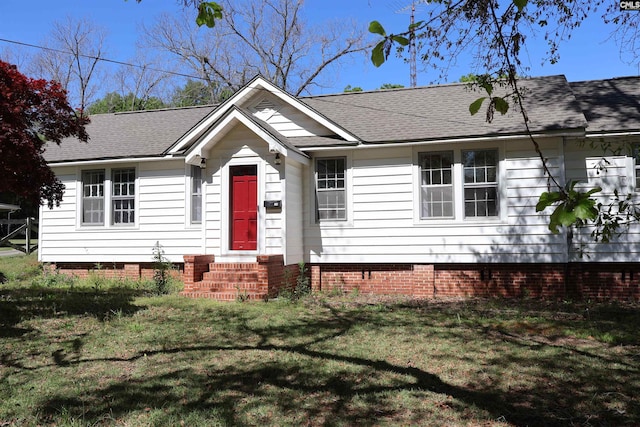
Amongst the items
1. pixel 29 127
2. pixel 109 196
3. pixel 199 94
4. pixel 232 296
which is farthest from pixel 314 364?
pixel 199 94

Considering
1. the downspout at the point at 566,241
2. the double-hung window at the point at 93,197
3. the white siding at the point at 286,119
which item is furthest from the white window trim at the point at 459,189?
the double-hung window at the point at 93,197

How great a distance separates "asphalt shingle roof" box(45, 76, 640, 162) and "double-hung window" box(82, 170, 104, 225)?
2.00 ft

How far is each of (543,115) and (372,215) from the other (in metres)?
4.59

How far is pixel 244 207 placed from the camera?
1273 cm

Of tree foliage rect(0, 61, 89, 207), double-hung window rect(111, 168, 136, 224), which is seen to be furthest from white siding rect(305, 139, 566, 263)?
tree foliage rect(0, 61, 89, 207)

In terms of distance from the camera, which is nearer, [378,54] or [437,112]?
A: [378,54]

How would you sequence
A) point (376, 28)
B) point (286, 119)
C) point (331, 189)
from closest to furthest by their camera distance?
point (376, 28)
point (331, 189)
point (286, 119)

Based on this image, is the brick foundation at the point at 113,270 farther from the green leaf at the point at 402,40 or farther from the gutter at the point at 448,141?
the green leaf at the point at 402,40

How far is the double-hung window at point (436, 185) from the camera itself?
491 inches

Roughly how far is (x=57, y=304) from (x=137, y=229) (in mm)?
4455

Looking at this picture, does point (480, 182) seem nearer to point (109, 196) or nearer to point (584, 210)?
point (109, 196)

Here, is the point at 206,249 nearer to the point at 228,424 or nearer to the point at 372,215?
the point at 372,215

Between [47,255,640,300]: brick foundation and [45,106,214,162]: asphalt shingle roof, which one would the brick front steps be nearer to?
[47,255,640,300]: brick foundation

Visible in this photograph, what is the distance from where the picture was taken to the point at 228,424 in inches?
188
